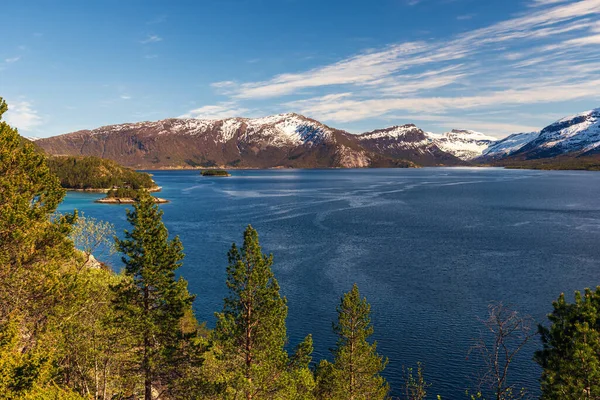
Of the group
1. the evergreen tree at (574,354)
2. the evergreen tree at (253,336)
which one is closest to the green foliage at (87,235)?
the evergreen tree at (253,336)

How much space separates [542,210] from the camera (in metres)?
184

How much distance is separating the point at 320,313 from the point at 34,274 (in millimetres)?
52152

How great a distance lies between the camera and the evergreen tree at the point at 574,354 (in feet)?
81.3

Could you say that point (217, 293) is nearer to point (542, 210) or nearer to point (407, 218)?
point (407, 218)

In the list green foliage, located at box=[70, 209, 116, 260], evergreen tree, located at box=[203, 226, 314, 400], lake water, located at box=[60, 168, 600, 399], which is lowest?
lake water, located at box=[60, 168, 600, 399]

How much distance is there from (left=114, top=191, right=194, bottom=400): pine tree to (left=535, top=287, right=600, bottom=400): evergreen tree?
29914 millimetres

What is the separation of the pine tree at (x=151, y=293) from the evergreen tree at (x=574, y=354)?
29.9 m

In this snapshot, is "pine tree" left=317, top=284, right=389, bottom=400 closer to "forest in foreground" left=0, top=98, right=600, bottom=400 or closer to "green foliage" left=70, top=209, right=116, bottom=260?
"forest in foreground" left=0, top=98, right=600, bottom=400

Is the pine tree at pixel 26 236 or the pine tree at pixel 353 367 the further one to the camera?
the pine tree at pixel 353 367

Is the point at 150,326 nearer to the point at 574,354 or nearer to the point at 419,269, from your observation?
the point at 574,354

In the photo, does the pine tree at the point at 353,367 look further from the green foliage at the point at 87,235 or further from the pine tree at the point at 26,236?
the pine tree at the point at 26,236

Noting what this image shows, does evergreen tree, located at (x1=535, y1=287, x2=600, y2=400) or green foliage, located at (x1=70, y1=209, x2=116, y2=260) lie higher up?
green foliage, located at (x1=70, y1=209, x2=116, y2=260)

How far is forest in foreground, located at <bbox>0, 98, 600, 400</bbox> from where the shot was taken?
27.7 meters

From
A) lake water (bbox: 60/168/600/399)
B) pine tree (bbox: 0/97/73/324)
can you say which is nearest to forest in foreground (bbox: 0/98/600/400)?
pine tree (bbox: 0/97/73/324)
